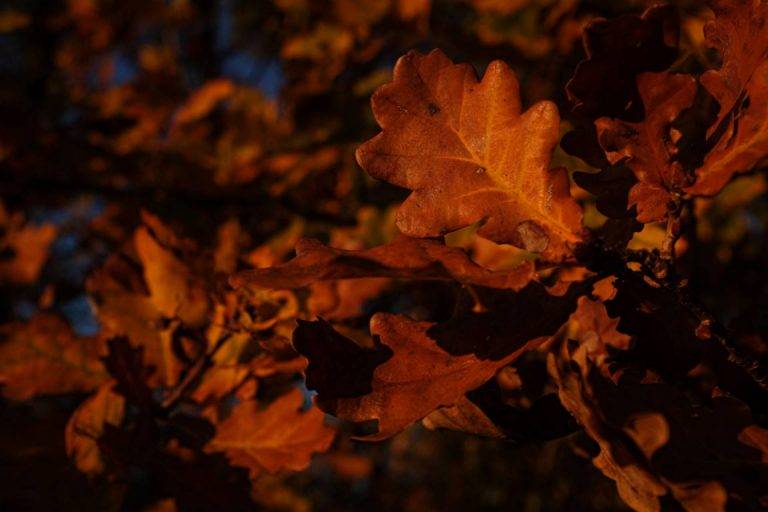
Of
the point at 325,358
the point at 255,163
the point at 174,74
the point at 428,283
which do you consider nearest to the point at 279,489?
the point at 174,74

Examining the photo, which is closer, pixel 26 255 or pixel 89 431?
pixel 89 431

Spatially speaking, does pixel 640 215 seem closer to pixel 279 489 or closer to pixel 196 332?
pixel 196 332

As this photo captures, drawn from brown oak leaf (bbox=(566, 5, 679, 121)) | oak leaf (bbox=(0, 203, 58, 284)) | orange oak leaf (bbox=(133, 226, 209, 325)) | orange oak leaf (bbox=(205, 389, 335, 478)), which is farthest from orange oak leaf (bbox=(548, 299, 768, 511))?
oak leaf (bbox=(0, 203, 58, 284))

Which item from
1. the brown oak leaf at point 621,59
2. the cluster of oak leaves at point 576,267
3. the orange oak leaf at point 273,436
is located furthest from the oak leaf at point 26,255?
the brown oak leaf at point 621,59

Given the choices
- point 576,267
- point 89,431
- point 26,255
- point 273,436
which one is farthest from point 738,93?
point 26,255

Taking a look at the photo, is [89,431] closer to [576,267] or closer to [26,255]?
[576,267]
